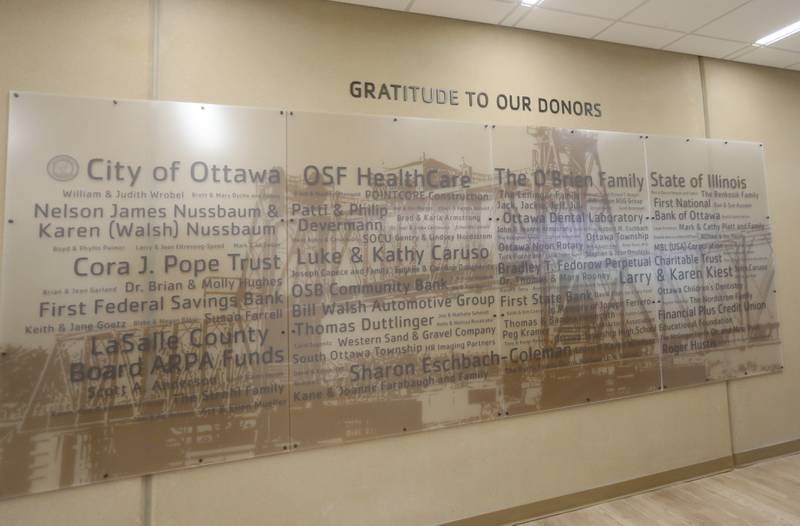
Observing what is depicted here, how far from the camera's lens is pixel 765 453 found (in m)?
2.73

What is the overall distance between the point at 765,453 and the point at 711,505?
A: 87cm

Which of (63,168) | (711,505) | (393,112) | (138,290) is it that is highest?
(393,112)

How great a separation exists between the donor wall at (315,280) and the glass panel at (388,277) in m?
0.01

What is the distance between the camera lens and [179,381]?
1.71 m

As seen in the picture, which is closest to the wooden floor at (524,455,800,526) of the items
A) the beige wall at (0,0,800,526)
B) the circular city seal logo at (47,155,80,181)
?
the beige wall at (0,0,800,526)

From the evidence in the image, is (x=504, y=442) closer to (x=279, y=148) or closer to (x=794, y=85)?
(x=279, y=148)

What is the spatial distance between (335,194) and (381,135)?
1.29ft

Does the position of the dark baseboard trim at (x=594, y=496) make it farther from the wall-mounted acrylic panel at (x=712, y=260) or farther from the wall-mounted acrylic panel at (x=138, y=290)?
the wall-mounted acrylic panel at (x=138, y=290)

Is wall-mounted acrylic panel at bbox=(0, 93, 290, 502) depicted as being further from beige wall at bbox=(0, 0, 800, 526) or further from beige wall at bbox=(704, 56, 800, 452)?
beige wall at bbox=(704, 56, 800, 452)

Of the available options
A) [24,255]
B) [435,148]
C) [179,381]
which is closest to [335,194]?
[435,148]

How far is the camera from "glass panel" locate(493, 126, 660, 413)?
7.19 feet

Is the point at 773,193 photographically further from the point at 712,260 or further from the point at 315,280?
the point at 315,280

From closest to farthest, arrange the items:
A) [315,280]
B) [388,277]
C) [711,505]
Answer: [315,280], [388,277], [711,505]

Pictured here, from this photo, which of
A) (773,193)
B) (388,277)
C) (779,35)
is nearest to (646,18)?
(779,35)
